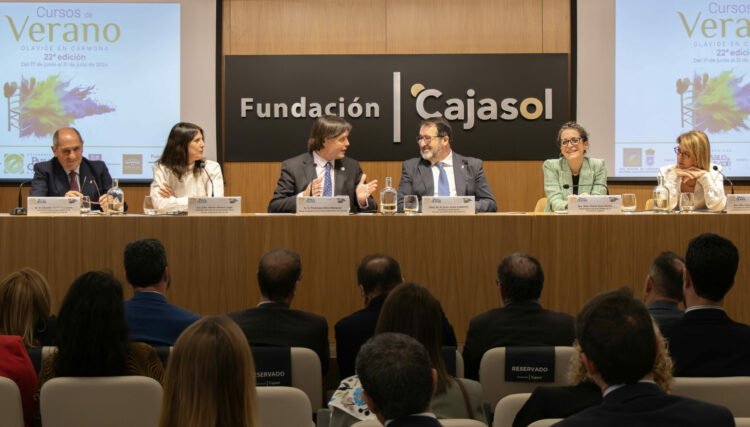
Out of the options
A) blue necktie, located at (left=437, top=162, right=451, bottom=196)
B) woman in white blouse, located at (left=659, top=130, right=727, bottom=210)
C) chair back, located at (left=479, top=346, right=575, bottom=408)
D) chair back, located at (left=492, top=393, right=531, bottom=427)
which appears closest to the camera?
chair back, located at (left=492, top=393, right=531, bottom=427)

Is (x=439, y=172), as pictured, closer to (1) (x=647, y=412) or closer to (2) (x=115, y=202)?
(2) (x=115, y=202)

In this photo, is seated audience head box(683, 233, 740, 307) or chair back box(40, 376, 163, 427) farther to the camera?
seated audience head box(683, 233, 740, 307)

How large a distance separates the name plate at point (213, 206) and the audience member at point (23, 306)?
134 cm

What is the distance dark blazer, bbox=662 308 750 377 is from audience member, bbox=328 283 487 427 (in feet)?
2.09

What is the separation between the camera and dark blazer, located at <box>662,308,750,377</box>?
224 centimetres

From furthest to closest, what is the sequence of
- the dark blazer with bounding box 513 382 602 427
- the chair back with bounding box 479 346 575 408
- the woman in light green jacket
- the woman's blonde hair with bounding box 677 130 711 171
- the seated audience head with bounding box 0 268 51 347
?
the woman in light green jacket → the woman's blonde hair with bounding box 677 130 711 171 → the seated audience head with bounding box 0 268 51 347 → the chair back with bounding box 479 346 575 408 → the dark blazer with bounding box 513 382 602 427

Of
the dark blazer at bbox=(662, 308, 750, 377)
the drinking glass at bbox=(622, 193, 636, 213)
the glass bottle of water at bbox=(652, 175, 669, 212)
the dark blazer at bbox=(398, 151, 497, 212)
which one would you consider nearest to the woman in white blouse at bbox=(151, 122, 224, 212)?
the dark blazer at bbox=(398, 151, 497, 212)

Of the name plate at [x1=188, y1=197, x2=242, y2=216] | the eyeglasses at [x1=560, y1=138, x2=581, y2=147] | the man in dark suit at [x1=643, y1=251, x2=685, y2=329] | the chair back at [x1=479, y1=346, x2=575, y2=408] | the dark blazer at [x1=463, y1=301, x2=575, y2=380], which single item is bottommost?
the chair back at [x1=479, y1=346, x2=575, y2=408]

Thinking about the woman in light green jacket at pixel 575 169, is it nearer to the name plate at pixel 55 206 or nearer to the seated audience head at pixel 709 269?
the seated audience head at pixel 709 269

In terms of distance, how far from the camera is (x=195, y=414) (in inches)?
61.8

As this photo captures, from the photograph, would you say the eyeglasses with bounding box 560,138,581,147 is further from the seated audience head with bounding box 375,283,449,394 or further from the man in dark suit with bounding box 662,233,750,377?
the seated audience head with bounding box 375,283,449,394

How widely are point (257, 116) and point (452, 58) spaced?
64.9 inches

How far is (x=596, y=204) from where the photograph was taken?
3.93 m

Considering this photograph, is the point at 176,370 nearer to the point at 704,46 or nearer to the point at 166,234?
the point at 166,234
